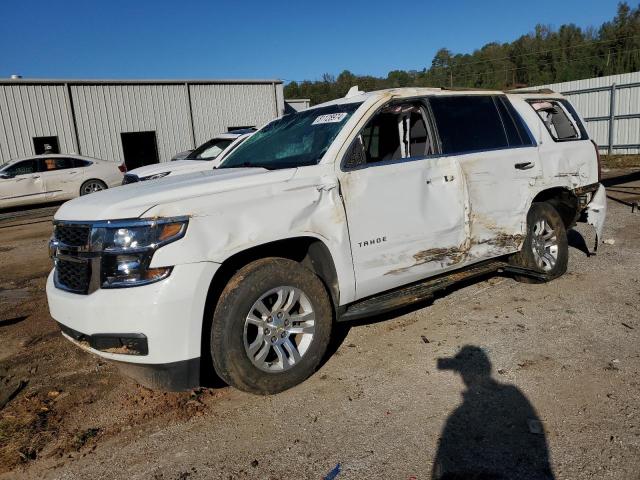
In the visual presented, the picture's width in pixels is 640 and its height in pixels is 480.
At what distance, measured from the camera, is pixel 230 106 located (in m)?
24.0

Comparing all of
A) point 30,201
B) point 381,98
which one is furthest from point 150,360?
point 30,201

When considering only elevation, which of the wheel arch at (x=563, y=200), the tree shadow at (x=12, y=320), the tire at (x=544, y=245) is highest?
the wheel arch at (x=563, y=200)

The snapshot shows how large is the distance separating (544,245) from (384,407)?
2961 mm

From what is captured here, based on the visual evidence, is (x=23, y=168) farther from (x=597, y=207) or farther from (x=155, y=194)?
(x=597, y=207)

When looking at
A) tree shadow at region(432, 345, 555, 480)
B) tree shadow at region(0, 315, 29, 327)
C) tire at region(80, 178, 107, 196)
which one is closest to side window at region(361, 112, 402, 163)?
tree shadow at region(432, 345, 555, 480)

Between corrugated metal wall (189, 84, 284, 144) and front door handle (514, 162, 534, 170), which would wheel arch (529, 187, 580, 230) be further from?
corrugated metal wall (189, 84, 284, 144)

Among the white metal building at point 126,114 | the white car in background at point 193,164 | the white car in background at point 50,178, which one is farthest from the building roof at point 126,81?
the white car in background at point 193,164

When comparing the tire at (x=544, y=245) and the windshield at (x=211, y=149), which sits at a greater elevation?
the windshield at (x=211, y=149)

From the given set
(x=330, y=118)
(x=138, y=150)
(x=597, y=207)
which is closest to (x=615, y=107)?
(x=597, y=207)

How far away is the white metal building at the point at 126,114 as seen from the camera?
19.2 meters

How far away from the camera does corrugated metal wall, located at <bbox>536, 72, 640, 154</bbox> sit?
62.8 ft

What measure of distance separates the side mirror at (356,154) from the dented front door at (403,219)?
0.25ft

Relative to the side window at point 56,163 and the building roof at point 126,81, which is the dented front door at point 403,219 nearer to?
the side window at point 56,163

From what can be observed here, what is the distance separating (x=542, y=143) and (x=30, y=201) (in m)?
14.5
